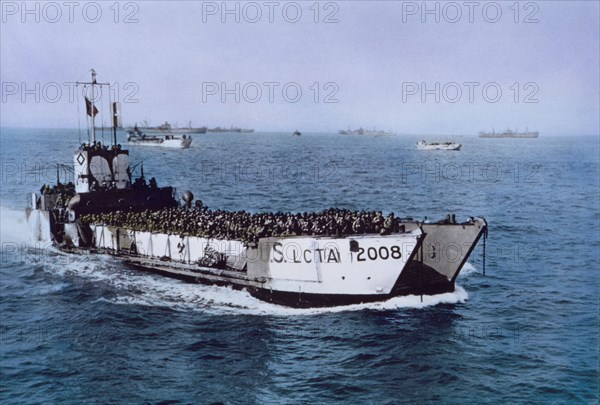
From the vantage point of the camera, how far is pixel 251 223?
32.6 meters

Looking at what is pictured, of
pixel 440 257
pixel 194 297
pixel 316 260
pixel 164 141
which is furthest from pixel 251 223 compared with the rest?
pixel 164 141

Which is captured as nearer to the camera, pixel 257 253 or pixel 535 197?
pixel 257 253

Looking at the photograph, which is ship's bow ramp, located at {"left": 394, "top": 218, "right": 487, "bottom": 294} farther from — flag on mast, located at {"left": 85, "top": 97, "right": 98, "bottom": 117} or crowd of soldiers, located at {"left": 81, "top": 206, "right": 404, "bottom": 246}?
flag on mast, located at {"left": 85, "top": 97, "right": 98, "bottom": 117}

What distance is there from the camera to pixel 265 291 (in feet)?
97.6

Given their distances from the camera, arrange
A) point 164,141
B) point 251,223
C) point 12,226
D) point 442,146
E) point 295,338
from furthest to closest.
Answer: point 164,141 < point 442,146 < point 12,226 < point 251,223 < point 295,338

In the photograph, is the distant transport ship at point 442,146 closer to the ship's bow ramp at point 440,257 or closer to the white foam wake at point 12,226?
the white foam wake at point 12,226

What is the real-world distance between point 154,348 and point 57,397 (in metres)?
5.04

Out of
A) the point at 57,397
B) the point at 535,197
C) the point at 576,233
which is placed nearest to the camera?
the point at 57,397

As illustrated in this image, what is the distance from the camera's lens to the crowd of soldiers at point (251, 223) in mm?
28281

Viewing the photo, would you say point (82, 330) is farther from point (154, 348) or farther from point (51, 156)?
point (51, 156)

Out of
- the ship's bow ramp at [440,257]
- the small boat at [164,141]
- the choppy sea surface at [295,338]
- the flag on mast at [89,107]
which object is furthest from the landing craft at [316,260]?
the small boat at [164,141]

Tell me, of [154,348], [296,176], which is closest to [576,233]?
[154,348]

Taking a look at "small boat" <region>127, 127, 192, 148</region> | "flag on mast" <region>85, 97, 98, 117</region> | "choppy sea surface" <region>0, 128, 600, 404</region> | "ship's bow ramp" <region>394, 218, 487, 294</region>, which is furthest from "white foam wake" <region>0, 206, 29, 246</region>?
"small boat" <region>127, 127, 192, 148</region>

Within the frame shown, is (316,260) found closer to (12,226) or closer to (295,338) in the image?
(295,338)
